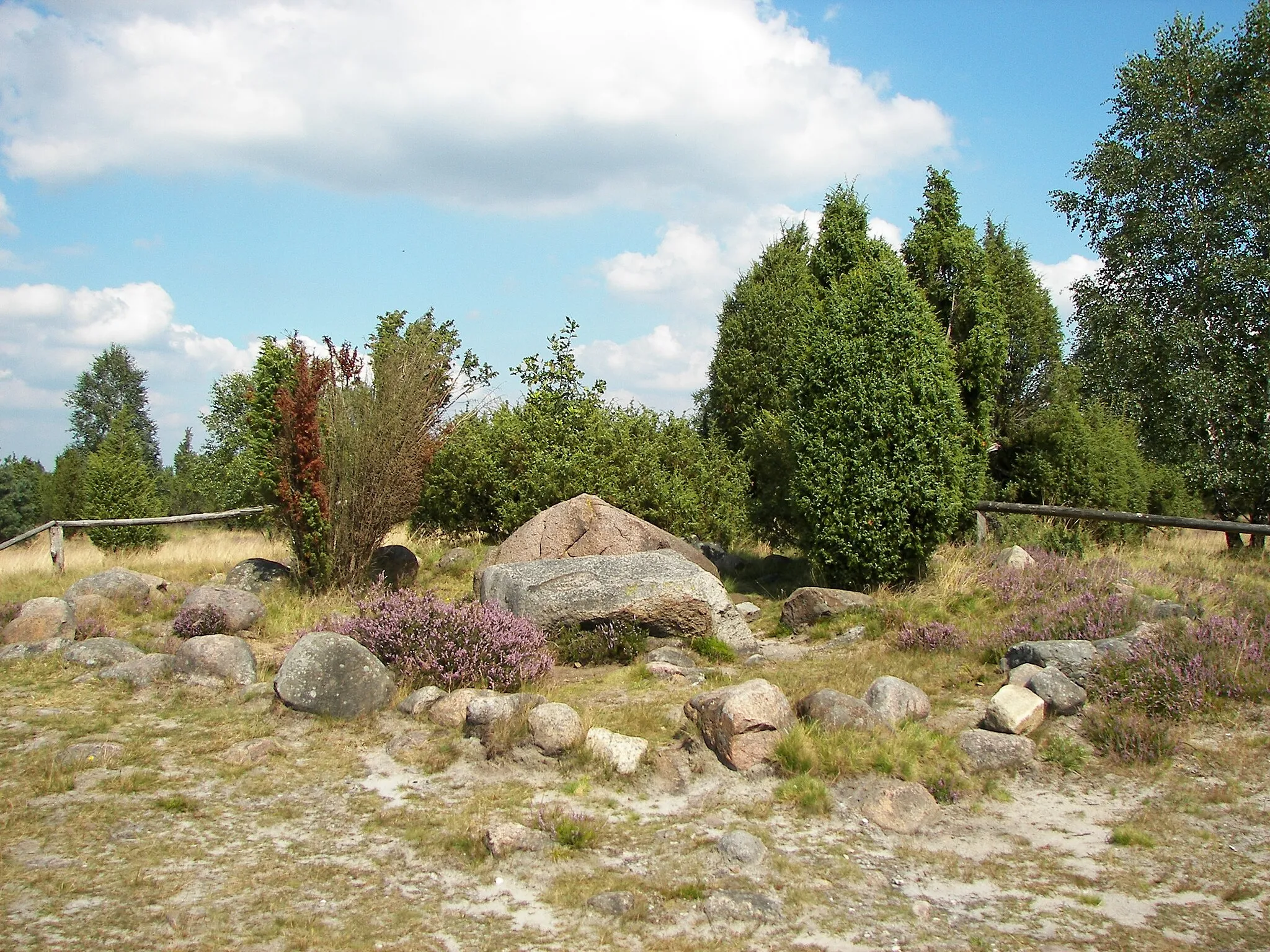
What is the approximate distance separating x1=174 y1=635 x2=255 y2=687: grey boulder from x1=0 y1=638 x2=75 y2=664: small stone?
1710mm

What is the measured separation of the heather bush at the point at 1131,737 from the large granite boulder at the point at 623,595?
406 cm

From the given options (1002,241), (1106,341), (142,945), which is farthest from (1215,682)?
(1002,241)

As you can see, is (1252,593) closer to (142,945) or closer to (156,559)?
(142,945)

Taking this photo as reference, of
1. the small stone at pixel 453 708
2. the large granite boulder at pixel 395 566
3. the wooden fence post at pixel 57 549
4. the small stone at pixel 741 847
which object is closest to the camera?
the small stone at pixel 741 847

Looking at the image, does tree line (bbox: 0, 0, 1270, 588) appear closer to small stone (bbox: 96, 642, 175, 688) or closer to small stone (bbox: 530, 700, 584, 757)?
small stone (bbox: 96, 642, 175, 688)

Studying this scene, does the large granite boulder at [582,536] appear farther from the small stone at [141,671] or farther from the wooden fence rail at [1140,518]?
the wooden fence rail at [1140,518]

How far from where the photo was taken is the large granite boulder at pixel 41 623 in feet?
33.9

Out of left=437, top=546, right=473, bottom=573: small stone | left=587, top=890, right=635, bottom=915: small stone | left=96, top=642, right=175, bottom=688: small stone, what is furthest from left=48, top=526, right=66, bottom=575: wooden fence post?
left=587, top=890, right=635, bottom=915: small stone

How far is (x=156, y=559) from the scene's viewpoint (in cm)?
1661

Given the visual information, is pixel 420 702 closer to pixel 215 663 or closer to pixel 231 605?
pixel 215 663

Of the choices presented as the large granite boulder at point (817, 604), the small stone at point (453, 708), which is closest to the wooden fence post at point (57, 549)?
the small stone at point (453, 708)

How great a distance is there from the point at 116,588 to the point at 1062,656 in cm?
1147

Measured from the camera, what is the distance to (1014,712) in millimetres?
6934

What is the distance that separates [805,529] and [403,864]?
822cm
